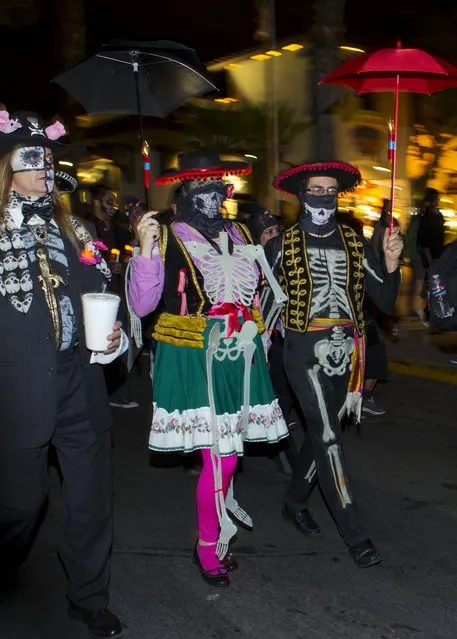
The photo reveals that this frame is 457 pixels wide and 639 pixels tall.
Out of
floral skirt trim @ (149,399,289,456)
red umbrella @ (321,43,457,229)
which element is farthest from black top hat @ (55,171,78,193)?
red umbrella @ (321,43,457,229)

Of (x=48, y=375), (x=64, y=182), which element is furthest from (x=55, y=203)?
(x=48, y=375)

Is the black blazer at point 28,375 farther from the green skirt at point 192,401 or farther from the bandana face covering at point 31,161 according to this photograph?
the green skirt at point 192,401

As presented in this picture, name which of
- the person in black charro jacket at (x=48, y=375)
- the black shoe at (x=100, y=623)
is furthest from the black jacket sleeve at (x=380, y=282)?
the black shoe at (x=100, y=623)

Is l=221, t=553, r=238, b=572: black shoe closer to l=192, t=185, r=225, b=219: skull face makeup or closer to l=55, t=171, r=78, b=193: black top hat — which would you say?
l=192, t=185, r=225, b=219: skull face makeup

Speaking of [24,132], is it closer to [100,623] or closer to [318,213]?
[318,213]

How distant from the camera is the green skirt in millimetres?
4188

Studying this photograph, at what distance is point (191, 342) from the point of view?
420 centimetres

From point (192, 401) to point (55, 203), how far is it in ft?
3.95

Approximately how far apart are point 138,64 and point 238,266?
4.28 ft

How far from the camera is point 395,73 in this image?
5109 millimetres

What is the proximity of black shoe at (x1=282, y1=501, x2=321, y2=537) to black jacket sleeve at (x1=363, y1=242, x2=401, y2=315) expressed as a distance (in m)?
1.36

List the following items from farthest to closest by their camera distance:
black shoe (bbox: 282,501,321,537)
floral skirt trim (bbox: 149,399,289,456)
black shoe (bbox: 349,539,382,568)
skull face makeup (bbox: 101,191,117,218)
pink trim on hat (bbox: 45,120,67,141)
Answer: skull face makeup (bbox: 101,191,117,218)
black shoe (bbox: 282,501,321,537)
black shoe (bbox: 349,539,382,568)
floral skirt trim (bbox: 149,399,289,456)
pink trim on hat (bbox: 45,120,67,141)

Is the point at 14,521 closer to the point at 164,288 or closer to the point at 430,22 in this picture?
the point at 164,288

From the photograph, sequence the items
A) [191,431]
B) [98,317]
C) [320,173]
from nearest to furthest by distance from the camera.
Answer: [98,317]
[191,431]
[320,173]
